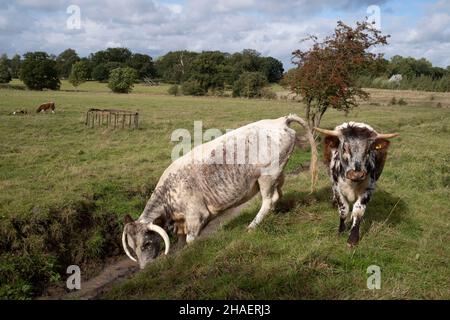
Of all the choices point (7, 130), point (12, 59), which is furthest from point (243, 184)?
point (12, 59)

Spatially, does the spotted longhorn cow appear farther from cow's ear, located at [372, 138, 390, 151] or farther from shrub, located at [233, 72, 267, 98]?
shrub, located at [233, 72, 267, 98]

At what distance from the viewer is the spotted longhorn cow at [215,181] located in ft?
26.0

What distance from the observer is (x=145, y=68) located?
355 ft

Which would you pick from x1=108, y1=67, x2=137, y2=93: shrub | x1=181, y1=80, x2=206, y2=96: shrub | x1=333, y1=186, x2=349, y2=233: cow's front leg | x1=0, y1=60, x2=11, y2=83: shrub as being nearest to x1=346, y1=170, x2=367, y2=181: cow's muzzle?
x1=333, y1=186, x2=349, y2=233: cow's front leg

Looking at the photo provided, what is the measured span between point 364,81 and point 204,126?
57.1m

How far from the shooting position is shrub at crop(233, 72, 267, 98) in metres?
71.4

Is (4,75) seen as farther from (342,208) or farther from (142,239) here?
(342,208)

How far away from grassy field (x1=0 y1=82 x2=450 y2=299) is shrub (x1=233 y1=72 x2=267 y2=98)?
56.7m

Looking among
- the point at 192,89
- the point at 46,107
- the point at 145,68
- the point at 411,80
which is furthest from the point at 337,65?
the point at 145,68

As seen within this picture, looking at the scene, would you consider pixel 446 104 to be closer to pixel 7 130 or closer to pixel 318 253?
pixel 7 130

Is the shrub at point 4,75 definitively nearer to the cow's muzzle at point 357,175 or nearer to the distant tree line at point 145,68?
the distant tree line at point 145,68

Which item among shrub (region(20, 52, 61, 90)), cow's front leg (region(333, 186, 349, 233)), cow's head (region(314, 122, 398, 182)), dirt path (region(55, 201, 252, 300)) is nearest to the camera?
cow's head (region(314, 122, 398, 182))

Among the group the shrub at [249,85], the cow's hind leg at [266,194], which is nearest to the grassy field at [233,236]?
the cow's hind leg at [266,194]

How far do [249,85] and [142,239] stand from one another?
66.0 m
